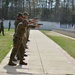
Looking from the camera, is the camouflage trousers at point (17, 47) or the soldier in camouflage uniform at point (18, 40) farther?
the camouflage trousers at point (17, 47)

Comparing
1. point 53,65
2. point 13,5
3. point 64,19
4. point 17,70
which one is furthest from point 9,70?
point 13,5

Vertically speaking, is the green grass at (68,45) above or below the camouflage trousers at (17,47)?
below

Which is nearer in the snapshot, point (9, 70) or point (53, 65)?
point (9, 70)

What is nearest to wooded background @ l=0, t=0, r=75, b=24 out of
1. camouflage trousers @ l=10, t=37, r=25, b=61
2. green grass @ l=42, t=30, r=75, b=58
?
green grass @ l=42, t=30, r=75, b=58

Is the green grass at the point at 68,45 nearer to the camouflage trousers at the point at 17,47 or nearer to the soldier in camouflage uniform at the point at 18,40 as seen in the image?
the camouflage trousers at the point at 17,47

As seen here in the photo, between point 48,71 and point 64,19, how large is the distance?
8700 centimetres

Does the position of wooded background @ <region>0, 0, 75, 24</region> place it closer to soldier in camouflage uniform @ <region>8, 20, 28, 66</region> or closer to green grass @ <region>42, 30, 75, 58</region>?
green grass @ <region>42, 30, 75, 58</region>

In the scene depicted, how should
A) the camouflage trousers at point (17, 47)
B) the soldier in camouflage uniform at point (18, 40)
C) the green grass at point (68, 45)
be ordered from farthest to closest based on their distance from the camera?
the green grass at point (68, 45), the camouflage trousers at point (17, 47), the soldier in camouflage uniform at point (18, 40)

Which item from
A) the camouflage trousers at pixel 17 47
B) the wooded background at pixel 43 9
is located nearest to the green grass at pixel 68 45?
the camouflage trousers at pixel 17 47

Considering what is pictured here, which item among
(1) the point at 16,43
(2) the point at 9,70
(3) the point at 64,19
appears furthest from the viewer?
(3) the point at 64,19

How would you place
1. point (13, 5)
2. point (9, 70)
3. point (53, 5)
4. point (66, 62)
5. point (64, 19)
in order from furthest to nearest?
1. point (53, 5)
2. point (13, 5)
3. point (64, 19)
4. point (66, 62)
5. point (9, 70)

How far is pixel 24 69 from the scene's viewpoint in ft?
30.9

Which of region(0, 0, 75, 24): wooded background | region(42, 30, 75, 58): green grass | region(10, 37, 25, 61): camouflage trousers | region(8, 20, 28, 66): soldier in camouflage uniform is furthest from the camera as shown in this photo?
region(0, 0, 75, 24): wooded background

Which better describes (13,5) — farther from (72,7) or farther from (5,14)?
(72,7)
